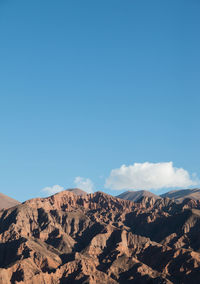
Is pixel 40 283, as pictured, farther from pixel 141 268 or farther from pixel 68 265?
pixel 141 268

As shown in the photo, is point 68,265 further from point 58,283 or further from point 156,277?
point 156,277

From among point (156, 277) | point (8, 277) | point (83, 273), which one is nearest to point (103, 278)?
point (83, 273)

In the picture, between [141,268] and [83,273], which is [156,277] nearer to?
[141,268]

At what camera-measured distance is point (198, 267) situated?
19775 cm

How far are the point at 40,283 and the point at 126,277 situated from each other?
36.0 meters

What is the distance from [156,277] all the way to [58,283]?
37.0 metres

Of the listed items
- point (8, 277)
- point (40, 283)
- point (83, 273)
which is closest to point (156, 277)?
point (83, 273)

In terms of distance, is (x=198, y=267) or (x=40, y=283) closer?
(x=40, y=283)

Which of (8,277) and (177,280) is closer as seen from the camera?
(8,277)

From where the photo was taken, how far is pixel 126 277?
19688 cm

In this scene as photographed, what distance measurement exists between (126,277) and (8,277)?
154ft

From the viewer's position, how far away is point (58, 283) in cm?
18650

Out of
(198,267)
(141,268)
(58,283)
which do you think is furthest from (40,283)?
(198,267)

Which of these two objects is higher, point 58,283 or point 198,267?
point 198,267
